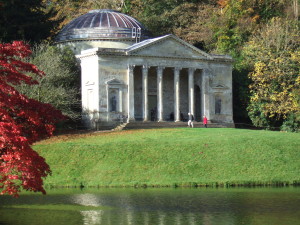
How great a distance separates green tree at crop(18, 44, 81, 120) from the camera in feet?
188

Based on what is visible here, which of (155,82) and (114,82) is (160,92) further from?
(114,82)

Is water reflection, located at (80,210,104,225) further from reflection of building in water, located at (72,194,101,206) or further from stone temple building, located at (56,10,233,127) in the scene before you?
stone temple building, located at (56,10,233,127)

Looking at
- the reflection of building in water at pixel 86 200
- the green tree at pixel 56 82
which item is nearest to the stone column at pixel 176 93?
the green tree at pixel 56 82

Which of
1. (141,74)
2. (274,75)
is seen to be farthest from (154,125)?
(274,75)

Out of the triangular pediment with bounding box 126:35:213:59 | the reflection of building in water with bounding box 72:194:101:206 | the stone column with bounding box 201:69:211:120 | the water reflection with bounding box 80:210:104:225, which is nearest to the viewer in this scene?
the water reflection with bounding box 80:210:104:225

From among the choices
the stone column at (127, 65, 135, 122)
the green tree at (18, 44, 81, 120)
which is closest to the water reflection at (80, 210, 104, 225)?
the green tree at (18, 44, 81, 120)

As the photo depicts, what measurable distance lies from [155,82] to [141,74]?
211cm

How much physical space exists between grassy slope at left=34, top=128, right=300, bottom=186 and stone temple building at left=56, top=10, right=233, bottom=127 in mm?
13554

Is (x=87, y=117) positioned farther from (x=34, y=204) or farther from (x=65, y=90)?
(x=34, y=204)

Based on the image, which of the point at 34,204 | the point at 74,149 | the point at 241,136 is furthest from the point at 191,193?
the point at 241,136

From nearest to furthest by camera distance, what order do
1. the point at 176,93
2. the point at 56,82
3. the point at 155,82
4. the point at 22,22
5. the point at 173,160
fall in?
the point at 173,160 < the point at 56,82 < the point at 22,22 < the point at 176,93 < the point at 155,82

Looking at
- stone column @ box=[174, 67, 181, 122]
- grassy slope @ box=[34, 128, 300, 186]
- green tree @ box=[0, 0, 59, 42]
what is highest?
green tree @ box=[0, 0, 59, 42]

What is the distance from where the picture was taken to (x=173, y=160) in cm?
4434

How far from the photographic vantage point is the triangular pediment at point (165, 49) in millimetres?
64750
